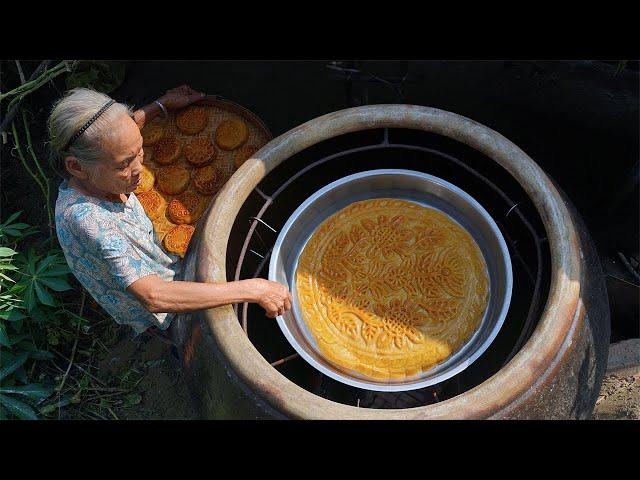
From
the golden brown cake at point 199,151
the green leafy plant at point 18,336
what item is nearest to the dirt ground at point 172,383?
the green leafy plant at point 18,336

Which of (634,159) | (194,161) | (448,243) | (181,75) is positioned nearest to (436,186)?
(448,243)

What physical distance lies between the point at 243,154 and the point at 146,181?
24.0 inches

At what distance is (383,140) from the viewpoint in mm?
3148

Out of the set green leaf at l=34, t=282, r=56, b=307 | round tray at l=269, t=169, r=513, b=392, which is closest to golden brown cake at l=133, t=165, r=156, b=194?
green leaf at l=34, t=282, r=56, b=307

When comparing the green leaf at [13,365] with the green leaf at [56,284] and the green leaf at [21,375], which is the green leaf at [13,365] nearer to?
the green leaf at [21,375]

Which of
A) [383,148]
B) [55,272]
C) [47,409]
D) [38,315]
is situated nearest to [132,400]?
[47,409]

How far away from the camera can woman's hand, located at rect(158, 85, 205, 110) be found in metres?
3.79

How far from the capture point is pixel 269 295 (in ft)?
7.96

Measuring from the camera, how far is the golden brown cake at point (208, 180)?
3.66 metres

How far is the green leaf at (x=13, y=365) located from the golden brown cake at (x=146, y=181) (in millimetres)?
1229

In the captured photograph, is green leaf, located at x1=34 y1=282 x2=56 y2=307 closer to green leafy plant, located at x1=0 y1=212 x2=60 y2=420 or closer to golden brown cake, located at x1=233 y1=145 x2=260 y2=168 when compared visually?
green leafy plant, located at x1=0 y1=212 x2=60 y2=420

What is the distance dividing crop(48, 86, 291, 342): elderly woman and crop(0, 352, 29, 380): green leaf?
1.45m

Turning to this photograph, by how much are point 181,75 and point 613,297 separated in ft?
11.5

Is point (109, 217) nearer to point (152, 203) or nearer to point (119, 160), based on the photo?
point (119, 160)
